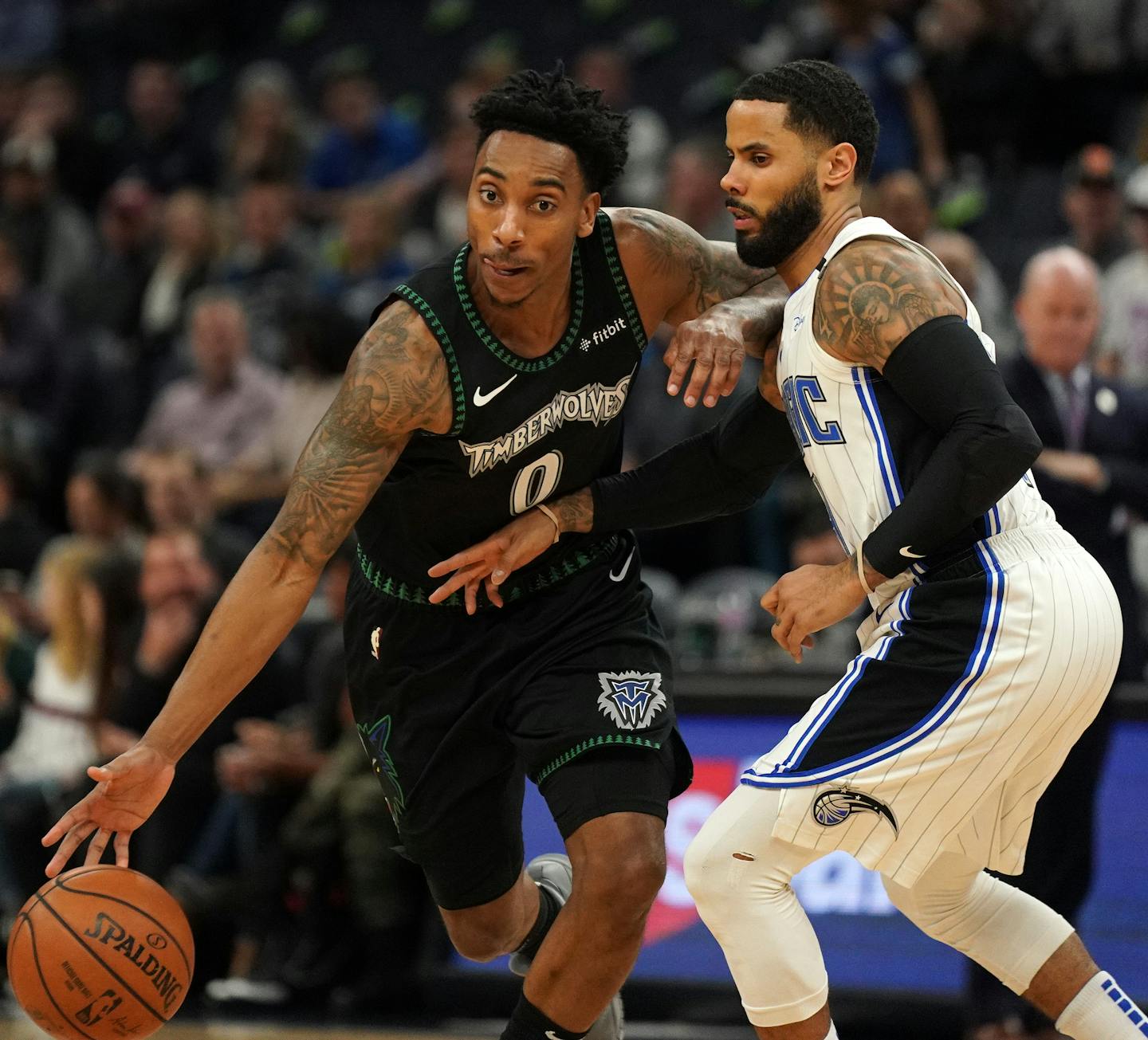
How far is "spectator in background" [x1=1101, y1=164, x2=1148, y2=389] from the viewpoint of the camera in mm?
8102

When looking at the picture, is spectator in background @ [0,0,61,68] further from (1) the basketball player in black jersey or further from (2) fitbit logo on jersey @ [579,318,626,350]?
(2) fitbit logo on jersey @ [579,318,626,350]

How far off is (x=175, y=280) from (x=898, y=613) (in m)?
8.89

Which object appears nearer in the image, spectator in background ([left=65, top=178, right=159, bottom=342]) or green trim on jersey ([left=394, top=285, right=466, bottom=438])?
green trim on jersey ([left=394, top=285, right=466, bottom=438])

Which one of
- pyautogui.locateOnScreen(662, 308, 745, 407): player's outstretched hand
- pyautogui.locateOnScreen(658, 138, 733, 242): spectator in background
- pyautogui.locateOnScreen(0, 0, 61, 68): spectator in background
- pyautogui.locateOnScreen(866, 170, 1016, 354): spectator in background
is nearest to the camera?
pyautogui.locateOnScreen(662, 308, 745, 407): player's outstretched hand

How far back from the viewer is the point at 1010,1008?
614cm

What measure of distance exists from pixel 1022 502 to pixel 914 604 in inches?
14.1

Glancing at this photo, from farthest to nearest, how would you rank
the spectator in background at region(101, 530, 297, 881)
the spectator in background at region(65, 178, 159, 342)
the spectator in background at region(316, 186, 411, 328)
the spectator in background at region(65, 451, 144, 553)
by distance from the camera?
the spectator in background at region(65, 178, 159, 342)
the spectator in background at region(316, 186, 411, 328)
the spectator in background at region(65, 451, 144, 553)
the spectator in background at region(101, 530, 297, 881)

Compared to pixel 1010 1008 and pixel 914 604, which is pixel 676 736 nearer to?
pixel 914 604

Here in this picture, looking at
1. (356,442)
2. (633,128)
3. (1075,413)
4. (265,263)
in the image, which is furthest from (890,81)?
(356,442)

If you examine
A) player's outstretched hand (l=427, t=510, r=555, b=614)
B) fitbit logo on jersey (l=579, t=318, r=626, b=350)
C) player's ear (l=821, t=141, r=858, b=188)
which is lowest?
player's outstretched hand (l=427, t=510, r=555, b=614)

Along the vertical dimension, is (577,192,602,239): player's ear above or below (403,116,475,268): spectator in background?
above

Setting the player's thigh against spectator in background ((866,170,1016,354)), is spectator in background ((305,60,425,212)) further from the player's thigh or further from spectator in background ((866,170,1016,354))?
the player's thigh

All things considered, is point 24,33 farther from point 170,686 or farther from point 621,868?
point 621,868

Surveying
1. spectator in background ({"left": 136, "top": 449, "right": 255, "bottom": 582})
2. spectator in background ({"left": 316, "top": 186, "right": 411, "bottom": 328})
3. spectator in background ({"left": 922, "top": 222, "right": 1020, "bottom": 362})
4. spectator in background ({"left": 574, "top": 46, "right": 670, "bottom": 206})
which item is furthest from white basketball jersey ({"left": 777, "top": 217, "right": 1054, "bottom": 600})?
spectator in background ({"left": 574, "top": 46, "right": 670, "bottom": 206})
